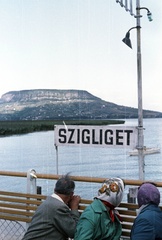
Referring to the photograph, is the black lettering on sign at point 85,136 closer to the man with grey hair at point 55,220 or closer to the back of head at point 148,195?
the man with grey hair at point 55,220

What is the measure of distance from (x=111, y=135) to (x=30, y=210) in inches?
176

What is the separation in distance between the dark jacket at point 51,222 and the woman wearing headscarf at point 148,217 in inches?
23.3

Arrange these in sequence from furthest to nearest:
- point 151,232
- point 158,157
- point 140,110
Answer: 1. point 158,157
2. point 140,110
3. point 151,232

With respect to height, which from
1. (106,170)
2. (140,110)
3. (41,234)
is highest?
(140,110)

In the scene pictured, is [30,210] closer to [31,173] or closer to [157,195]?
[31,173]

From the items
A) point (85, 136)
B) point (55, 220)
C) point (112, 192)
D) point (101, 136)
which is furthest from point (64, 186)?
point (85, 136)

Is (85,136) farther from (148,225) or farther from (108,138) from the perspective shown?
(148,225)

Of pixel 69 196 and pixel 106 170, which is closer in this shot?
pixel 69 196

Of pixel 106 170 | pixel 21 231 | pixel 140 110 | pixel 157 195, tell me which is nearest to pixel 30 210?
pixel 21 231

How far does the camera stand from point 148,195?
3.40 meters

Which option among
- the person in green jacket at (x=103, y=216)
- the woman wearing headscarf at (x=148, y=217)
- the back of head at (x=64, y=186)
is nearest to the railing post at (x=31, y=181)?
the back of head at (x=64, y=186)

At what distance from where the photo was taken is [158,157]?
71312 millimetres

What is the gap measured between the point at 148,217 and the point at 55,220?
30.4 inches

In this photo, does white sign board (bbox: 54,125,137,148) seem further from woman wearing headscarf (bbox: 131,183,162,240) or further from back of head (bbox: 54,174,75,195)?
woman wearing headscarf (bbox: 131,183,162,240)
